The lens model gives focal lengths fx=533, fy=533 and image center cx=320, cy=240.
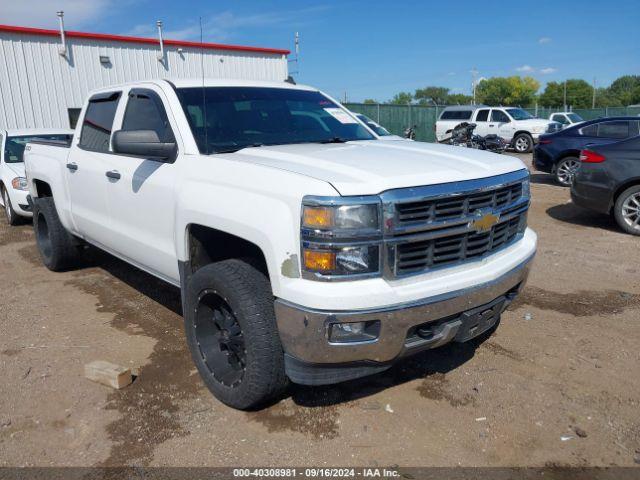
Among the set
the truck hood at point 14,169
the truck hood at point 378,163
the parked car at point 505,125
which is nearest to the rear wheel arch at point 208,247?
the truck hood at point 378,163

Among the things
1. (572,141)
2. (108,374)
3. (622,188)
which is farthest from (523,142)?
(108,374)

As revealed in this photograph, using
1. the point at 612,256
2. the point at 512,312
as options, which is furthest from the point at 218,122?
the point at 612,256

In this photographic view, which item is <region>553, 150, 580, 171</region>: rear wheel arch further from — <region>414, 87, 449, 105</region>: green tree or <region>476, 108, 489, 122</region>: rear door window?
<region>414, 87, 449, 105</region>: green tree

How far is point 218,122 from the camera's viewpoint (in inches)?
146

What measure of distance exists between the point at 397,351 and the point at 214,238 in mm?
1391

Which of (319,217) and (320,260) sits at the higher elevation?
(319,217)

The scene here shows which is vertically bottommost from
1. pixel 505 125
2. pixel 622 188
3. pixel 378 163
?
pixel 622 188

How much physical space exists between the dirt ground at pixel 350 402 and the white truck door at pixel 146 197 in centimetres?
75

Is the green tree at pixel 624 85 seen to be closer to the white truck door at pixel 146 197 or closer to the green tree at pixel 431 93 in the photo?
the green tree at pixel 431 93

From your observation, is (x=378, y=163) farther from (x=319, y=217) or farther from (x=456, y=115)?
(x=456, y=115)

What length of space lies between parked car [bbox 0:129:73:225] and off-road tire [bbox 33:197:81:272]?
8.26ft

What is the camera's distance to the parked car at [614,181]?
740 cm

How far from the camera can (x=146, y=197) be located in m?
3.75

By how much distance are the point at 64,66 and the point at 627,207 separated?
14332 mm
